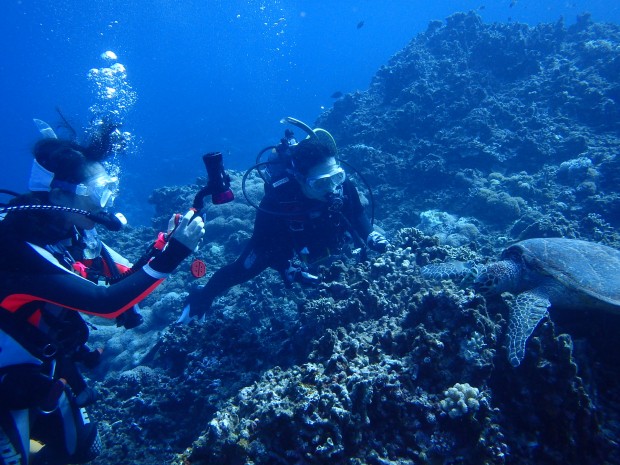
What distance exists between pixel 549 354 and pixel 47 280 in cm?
417

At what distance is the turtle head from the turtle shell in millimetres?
334

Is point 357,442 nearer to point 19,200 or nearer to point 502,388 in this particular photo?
point 502,388

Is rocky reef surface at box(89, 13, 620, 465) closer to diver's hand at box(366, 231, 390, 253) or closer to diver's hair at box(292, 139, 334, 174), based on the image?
diver's hand at box(366, 231, 390, 253)

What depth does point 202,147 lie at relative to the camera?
141ft

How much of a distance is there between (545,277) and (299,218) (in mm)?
3579

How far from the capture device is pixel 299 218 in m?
5.52

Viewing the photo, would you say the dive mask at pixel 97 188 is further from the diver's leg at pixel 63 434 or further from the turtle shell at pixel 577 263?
the turtle shell at pixel 577 263

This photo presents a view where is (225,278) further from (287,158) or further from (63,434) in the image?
(63,434)

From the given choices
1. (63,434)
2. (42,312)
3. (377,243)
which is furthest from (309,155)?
(63,434)

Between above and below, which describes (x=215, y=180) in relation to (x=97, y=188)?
below

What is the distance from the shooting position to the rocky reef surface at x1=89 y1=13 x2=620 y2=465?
2.51m

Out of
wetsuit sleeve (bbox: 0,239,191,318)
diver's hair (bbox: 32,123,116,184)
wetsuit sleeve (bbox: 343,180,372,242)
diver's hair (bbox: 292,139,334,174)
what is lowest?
wetsuit sleeve (bbox: 0,239,191,318)

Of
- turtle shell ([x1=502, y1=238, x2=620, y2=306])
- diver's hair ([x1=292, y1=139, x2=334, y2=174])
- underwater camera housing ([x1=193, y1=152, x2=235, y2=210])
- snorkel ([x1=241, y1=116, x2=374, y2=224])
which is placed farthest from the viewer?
snorkel ([x1=241, y1=116, x2=374, y2=224])

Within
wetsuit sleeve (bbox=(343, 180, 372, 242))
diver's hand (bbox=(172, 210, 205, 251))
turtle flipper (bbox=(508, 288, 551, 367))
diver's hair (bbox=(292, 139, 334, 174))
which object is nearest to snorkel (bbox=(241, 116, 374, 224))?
diver's hair (bbox=(292, 139, 334, 174))
